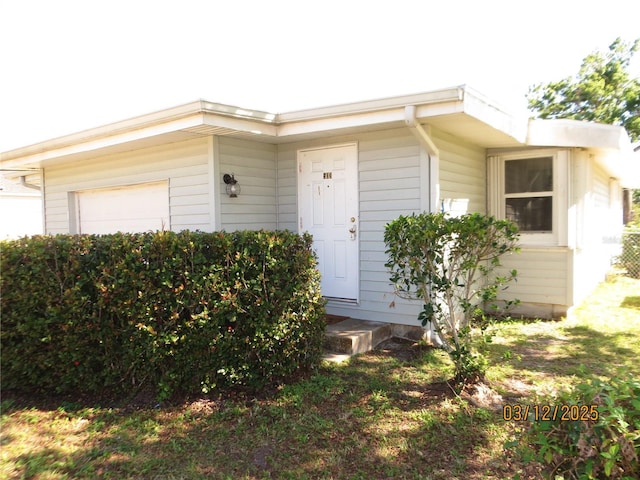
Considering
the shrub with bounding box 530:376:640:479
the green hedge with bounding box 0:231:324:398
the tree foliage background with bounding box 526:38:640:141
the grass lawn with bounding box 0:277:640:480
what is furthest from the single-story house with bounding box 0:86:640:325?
the tree foliage background with bounding box 526:38:640:141

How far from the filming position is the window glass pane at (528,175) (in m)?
7.05

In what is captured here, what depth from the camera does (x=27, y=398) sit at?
408 cm

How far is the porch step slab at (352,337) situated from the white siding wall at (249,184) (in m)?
1.88

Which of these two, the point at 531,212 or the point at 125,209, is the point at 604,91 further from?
the point at 125,209

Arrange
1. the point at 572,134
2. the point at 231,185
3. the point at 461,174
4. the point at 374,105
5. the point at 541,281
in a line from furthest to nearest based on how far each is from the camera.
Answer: the point at 541,281, the point at 572,134, the point at 461,174, the point at 231,185, the point at 374,105

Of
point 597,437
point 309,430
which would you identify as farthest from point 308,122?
point 597,437

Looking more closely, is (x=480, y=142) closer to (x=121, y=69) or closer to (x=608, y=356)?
(x=608, y=356)

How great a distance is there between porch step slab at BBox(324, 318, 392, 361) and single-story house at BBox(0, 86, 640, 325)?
23cm

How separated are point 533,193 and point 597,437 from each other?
20.4 ft

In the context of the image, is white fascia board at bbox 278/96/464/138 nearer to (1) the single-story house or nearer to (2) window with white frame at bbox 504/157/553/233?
(1) the single-story house

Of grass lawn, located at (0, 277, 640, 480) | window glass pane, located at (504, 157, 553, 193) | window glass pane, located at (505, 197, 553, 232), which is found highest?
window glass pane, located at (504, 157, 553, 193)

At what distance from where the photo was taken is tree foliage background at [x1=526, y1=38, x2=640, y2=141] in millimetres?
20500

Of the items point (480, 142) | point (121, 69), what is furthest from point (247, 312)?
point (121, 69)

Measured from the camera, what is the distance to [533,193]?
7.15 meters
